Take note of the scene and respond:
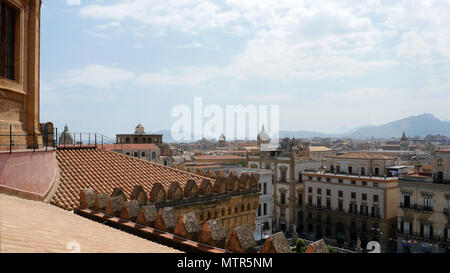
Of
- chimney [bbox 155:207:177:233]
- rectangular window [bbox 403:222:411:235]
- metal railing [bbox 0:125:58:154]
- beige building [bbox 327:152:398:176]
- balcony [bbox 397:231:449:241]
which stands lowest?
balcony [bbox 397:231:449:241]

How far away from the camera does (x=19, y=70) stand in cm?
1231

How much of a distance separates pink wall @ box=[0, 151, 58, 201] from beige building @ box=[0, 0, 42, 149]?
2.56 feet

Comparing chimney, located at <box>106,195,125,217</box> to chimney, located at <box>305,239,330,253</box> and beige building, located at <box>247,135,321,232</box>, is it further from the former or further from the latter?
beige building, located at <box>247,135,321,232</box>

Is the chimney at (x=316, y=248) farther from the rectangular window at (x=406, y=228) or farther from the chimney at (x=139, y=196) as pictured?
the rectangular window at (x=406, y=228)

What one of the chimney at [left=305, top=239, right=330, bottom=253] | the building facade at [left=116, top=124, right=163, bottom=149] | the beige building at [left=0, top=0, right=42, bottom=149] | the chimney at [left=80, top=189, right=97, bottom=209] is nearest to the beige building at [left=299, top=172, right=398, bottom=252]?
the building facade at [left=116, top=124, right=163, bottom=149]

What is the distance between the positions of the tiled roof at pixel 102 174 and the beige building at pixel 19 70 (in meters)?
2.06

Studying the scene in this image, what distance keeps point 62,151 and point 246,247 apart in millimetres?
12565

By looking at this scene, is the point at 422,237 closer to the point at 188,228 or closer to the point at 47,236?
the point at 188,228

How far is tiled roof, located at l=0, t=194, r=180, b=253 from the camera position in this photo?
18.0 feet

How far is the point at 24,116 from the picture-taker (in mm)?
12633

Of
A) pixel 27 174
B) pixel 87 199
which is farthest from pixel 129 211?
pixel 27 174

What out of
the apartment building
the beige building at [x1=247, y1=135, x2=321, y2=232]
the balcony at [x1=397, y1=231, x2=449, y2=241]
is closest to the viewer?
the balcony at [x1=397, y1=231, x2=449, y2=241]
